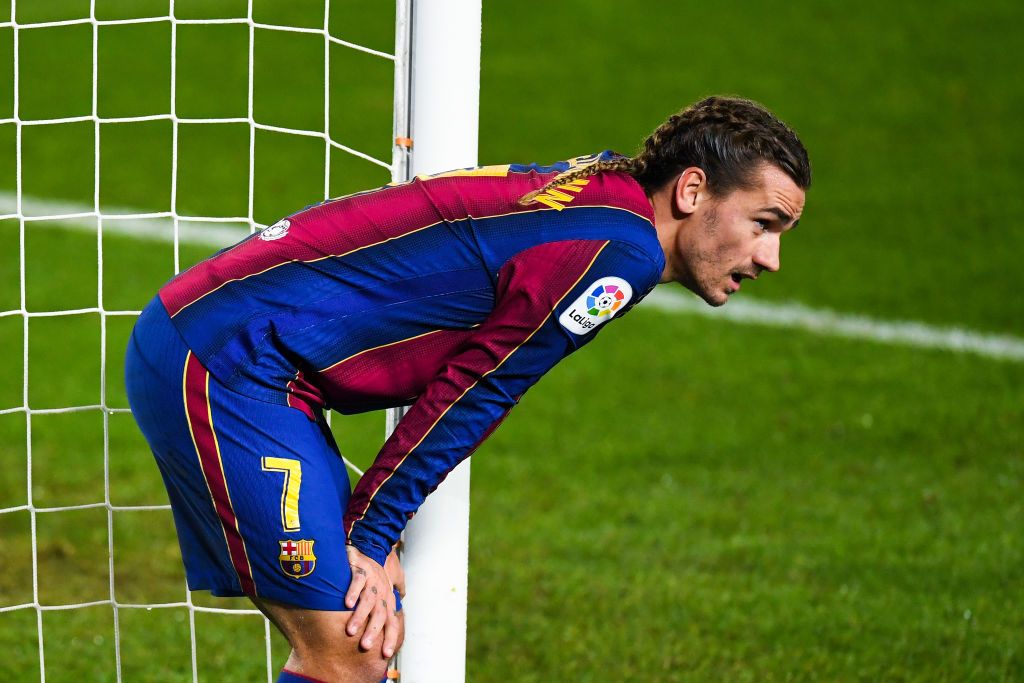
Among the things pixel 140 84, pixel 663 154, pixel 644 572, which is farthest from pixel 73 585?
pixel 140 84

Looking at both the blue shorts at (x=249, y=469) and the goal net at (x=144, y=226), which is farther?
the goal net at (x=144, y=226)

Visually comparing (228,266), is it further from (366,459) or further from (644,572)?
(366,459)

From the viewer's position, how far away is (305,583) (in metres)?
2.63

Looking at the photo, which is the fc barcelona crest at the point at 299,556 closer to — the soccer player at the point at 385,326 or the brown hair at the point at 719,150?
the soccer player at the point at 385,326

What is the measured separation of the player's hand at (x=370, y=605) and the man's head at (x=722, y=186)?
32.1 inches

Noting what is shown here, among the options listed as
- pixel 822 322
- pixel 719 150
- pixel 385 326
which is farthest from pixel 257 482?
pixel 822 322

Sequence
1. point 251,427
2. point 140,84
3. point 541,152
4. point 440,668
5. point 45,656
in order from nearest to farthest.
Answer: point 251,427 → point 440,668 → point 45,656 → point 541,152 → point 140,84

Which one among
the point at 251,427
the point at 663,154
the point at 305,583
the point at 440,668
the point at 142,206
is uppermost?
the point at 663,154

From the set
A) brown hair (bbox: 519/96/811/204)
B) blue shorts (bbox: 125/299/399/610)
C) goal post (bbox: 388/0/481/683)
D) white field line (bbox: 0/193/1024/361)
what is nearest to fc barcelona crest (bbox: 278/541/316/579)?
blue shorts (bbox: 125/299/399/610)

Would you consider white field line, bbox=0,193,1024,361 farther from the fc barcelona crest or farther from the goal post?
the fc barcelona crest

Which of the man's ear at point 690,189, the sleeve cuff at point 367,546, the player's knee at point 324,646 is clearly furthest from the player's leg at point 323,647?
the man's ear at point 690,189

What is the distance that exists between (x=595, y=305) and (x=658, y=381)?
4.88 meters

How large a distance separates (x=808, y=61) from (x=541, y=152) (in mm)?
3173

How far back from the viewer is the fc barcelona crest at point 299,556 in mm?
2615
